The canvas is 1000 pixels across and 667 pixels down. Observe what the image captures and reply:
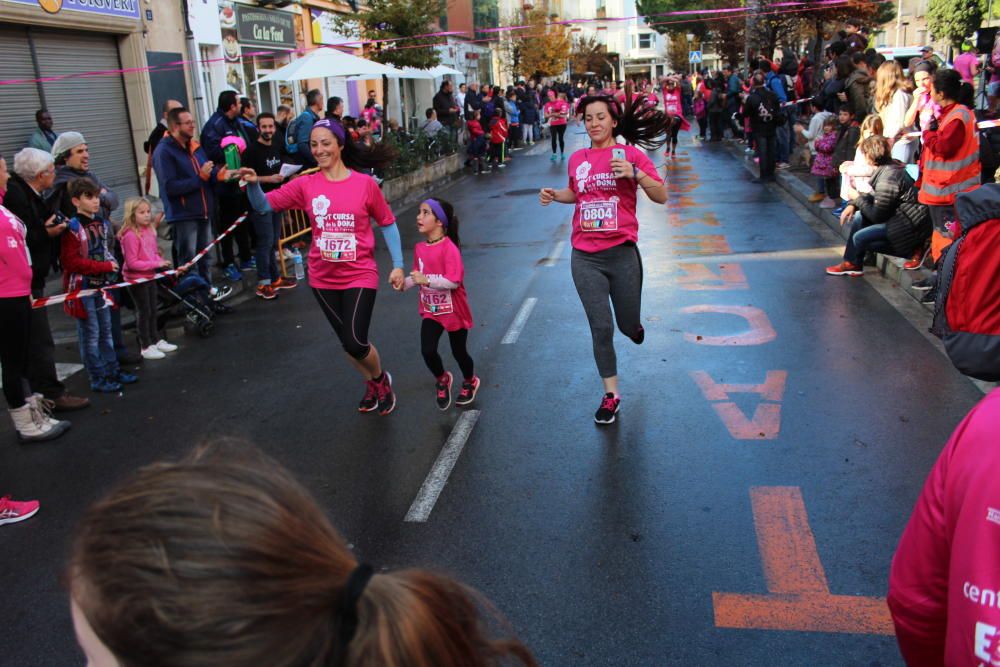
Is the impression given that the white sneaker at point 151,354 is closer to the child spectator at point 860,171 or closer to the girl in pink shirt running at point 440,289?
the girl in pink shirt running at point 440,289

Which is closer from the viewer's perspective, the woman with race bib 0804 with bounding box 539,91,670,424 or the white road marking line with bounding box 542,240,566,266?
the woman with race bib 0804 with bounding box 539,91,670,424

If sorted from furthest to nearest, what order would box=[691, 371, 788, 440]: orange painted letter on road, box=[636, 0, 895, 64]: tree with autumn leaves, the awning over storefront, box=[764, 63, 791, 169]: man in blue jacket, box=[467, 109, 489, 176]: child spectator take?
1. box=[636, 0, 895, 64]: tree with autumn leaves
2. box=[467, 109, 489, 176]: child spectator
3. box=[764, 63, 791, 169]: man in blue jacket
4. the awning over storefront
5. box=[691, 371, 788, 440]: orange painted letter on road

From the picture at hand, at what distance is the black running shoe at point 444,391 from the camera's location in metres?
6.46

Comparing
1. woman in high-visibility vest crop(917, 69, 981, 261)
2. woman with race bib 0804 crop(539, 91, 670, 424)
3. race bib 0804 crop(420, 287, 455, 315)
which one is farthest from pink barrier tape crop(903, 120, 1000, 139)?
race bib 0804 crop(420, 287, 455, 315)

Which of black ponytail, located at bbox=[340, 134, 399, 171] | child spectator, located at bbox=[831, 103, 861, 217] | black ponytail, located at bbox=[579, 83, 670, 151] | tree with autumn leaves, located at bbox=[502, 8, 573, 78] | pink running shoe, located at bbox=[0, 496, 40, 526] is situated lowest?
pink running shoe, located at bbox=[0, 496, 40, 526]

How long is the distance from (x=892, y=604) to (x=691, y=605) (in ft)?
6.87

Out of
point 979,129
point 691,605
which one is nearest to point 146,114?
point 979,129

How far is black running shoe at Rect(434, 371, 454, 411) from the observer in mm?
6457

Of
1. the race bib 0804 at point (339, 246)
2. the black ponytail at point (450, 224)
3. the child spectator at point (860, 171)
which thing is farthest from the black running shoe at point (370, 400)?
the child spectator at point (860, 171)

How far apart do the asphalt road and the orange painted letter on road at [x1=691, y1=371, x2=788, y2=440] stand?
0.07 ft

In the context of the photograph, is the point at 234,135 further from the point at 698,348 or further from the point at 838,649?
the point at 838,649

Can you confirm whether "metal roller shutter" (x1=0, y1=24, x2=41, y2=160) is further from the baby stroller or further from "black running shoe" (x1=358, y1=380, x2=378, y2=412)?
"black running shoe" (x1=358, y1=380, x2=378, y2=412)

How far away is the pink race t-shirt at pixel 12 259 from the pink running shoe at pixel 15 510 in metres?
1.38

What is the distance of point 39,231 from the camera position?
673cm
